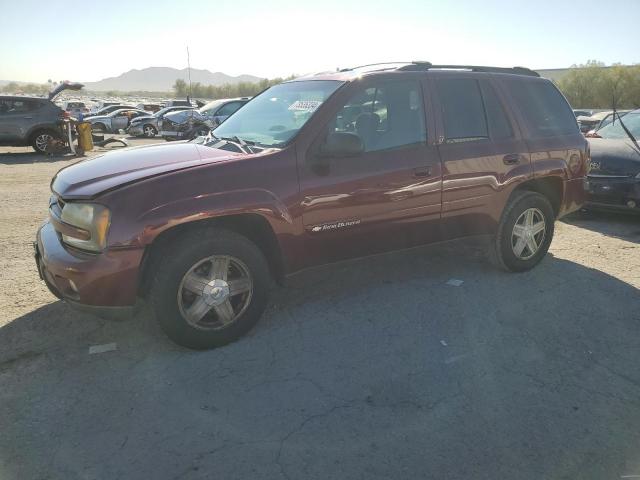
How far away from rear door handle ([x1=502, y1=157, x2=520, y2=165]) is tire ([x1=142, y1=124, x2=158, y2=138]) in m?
19.7

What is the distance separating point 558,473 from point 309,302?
230cm

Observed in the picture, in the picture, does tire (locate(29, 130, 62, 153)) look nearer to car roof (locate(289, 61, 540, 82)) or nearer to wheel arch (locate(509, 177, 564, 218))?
car roof (locate(289, 61, 540, 82))

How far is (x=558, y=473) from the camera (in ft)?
7.77

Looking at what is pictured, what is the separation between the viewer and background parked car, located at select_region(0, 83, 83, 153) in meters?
13.7

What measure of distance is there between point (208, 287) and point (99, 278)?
678mm

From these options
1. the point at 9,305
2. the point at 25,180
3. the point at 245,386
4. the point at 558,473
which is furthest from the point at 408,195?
the point at 25,180

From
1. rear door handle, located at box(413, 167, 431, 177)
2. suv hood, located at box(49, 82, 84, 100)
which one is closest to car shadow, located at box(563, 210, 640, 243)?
rear door handle, located at box(413, 167, 431, 177)

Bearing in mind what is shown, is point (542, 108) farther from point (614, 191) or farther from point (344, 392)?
point (344, 392)

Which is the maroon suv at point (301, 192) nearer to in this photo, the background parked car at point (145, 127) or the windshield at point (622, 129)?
the windshield at point (622, 129)

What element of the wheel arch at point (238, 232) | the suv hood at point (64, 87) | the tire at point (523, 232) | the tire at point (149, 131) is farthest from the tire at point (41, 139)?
the tire at point (523, 232)

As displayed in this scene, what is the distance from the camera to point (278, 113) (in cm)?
412

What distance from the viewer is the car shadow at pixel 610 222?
647 cm

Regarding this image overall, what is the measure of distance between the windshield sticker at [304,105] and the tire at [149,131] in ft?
63.2

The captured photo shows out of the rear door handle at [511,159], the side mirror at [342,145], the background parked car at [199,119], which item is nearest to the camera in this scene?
the side mirror at [342,145]
